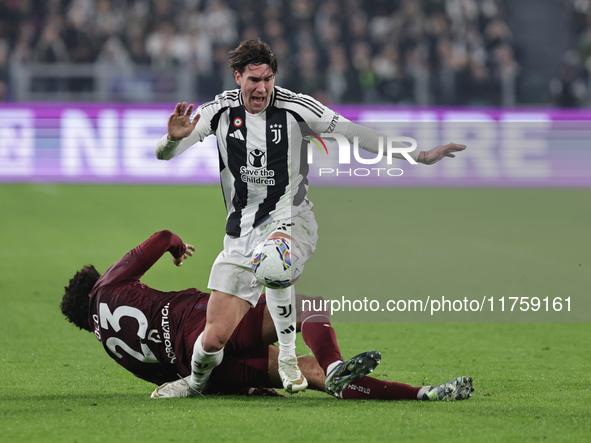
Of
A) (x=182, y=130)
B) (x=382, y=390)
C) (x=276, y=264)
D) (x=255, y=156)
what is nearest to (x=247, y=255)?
(x=276, y=264)

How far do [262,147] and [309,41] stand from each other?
43.3 ft

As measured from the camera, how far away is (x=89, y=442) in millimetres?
3703

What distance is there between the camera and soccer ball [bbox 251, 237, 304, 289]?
4523mm

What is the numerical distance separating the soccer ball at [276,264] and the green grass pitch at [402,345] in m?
0.61

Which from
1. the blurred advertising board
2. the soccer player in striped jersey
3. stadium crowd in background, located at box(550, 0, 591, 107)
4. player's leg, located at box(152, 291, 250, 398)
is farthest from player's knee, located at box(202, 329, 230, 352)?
stadium crowd in background, located at box(550, 0, 591, 107)

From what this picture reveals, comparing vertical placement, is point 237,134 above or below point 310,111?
below

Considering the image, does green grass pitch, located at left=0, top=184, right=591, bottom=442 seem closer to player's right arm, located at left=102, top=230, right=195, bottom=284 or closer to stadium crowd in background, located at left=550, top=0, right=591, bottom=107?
player's right arm, located at left=102, top=230, right=195, bottom=284

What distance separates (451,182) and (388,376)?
1991 mm

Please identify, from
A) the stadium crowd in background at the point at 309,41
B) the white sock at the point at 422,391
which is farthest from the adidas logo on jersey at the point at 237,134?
the stadium crowd in background at the point at 309,41

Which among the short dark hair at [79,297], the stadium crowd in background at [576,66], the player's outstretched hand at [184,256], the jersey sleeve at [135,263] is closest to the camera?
the jersey sleeve at [135,263]

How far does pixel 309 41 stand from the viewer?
17.7 metres

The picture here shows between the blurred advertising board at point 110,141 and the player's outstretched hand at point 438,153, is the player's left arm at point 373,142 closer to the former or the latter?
the player's outstretched hand at point 438,153

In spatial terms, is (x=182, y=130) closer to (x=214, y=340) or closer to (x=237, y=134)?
(x=237, y=134)

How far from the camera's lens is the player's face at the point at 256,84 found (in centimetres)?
479
